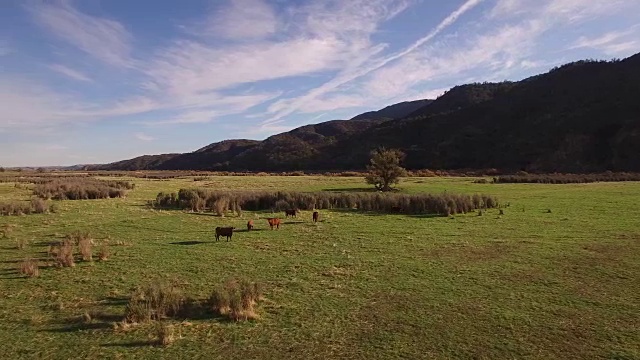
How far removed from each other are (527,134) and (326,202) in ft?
281

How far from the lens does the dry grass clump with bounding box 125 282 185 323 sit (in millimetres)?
10375

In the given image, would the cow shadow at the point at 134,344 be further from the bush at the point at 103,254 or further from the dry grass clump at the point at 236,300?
the bush at the point at 103,254

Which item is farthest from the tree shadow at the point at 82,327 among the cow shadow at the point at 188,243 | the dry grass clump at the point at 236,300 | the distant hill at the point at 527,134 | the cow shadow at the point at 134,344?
the distant hill at the point at 527,134

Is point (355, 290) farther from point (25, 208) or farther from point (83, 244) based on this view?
point (25, 208)

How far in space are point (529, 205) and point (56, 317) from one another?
27756 mm

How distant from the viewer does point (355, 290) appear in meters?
12.8

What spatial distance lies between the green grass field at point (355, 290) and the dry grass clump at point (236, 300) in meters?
0.28

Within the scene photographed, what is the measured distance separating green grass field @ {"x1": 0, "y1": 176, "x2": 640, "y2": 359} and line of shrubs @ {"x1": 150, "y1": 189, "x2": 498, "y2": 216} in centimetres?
641

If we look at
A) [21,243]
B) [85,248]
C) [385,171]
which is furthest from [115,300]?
[385,171]

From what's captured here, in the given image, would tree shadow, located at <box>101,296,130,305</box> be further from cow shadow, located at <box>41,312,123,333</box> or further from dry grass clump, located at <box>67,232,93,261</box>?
dry grass clump, located at <box>67,232,93,261</box>

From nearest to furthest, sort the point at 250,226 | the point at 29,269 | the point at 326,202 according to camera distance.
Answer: the point at 29,269 < the point at 250,226 < the point at 326,202

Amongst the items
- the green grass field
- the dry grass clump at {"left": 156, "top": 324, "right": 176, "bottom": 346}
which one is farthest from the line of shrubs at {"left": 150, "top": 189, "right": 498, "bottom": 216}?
the dry grass clump at {"left": 156, "top": 324, "right": 176, "bottom": 346}

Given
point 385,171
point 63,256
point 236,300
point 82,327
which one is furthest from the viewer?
point 385,171

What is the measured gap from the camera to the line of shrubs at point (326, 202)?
30.1 metres
